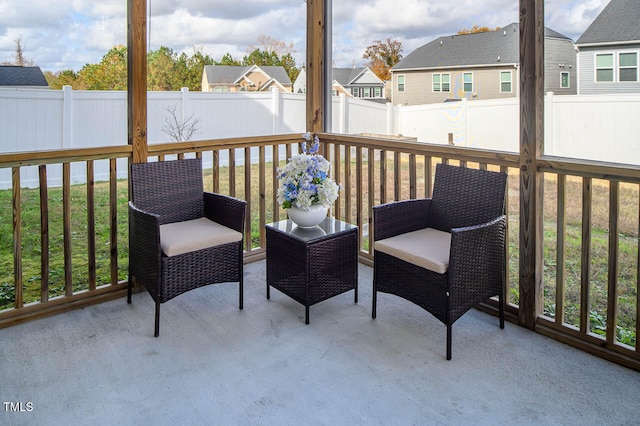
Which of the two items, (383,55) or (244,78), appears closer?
(383,55)

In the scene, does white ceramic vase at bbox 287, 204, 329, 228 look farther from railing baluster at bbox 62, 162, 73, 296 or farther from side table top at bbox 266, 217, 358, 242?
railing baluster at bbox 62, 162, 73, 296

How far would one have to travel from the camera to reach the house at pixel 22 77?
116 inches

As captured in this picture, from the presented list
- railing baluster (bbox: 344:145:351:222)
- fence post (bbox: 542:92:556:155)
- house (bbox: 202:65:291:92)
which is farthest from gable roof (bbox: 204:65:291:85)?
fence post (bbox: 542:92:556:155)

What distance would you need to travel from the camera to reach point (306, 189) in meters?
3.07

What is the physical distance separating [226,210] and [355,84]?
1598 millimetres

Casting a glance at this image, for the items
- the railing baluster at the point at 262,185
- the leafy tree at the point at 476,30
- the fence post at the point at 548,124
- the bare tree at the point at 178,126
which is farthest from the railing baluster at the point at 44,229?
the fence post at the point at 548,124

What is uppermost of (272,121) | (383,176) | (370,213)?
(272,121)

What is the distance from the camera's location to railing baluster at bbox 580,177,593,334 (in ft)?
8.64

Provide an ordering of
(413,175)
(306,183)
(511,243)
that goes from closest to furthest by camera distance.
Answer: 1. (306,183)
2. (511,243)
3. (413,175)

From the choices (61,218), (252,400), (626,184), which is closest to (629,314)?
(626,184)

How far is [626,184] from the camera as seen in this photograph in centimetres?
252

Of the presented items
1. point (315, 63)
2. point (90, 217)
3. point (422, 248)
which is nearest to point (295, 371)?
point (422, 248)

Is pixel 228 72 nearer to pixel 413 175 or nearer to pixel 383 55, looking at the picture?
pixel 383 55

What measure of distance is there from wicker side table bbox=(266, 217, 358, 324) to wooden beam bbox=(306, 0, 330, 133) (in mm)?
1309
